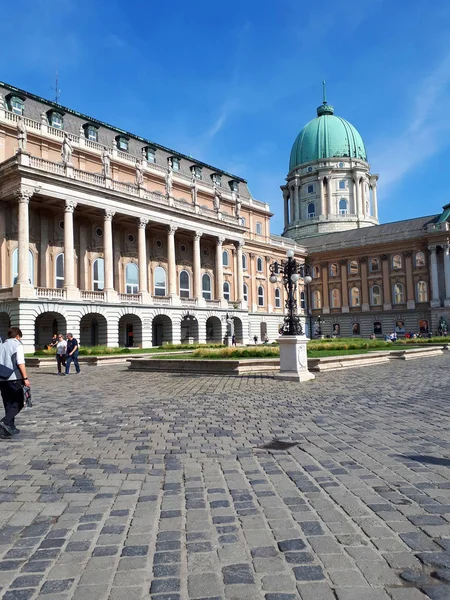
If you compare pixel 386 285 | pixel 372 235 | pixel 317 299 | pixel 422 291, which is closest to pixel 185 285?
pixel 317 299

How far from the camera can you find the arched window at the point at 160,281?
49.1 metres

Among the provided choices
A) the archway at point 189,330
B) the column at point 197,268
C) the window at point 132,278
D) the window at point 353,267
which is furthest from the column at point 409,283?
the window at point 132,278

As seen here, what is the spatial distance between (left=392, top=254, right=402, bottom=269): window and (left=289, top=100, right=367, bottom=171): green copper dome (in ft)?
91.9

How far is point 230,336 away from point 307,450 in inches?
1764

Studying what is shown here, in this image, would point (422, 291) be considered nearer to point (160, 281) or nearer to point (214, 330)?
point (214, 330)

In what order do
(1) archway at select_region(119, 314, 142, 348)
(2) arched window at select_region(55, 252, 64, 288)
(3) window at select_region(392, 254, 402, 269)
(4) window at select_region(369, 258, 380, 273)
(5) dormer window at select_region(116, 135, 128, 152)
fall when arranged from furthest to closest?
(4) window at select_region(369, 258, 380, 273) < (3) window at select_region(392, 254, 402, 269) < (5) dormer window at select_region(116, 135, 128, 152) < (1) archway at select_region(119, 314, 142, 348) < (2) arched window at select_region(55, 252, 64, 288)

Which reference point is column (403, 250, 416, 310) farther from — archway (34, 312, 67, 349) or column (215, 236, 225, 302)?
archway (34, 312, 67, 349)

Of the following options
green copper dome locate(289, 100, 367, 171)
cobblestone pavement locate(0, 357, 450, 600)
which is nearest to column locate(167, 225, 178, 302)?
cobblestone pavement locate(0, 357, 450, 600)

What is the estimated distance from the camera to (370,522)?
4.26 meters

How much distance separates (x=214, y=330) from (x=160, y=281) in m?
7.93

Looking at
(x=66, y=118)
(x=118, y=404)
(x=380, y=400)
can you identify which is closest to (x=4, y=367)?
(x=118, y=404)

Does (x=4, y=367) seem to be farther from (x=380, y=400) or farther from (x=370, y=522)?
(x=380, y=400)

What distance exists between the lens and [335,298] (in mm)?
73062

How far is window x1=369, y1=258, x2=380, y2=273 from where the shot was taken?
69625 millimetres
